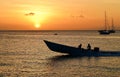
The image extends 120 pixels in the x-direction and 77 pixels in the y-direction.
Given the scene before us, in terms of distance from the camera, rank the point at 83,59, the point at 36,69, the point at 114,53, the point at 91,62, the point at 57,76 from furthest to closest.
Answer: the point at 114,53 < the point at 83,59 < the point at 91,62 < the point at 36,69 < the point at 57,76

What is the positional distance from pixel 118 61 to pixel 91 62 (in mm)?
3650

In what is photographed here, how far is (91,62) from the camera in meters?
42.8

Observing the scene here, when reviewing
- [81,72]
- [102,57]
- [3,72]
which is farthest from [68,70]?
[102,57]

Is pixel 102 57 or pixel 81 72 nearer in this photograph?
pixel 81 72

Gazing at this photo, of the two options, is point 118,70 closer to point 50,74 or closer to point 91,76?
point 91,76

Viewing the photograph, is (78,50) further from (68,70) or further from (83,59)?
(68,70)

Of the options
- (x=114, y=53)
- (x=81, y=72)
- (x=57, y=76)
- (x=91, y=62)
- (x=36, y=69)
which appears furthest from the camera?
(x=114, y=53)

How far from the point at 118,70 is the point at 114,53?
15.0m

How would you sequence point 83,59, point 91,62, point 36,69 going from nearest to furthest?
point 36,69
point 91,62
point 83,59

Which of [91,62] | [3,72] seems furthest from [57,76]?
[91,62]

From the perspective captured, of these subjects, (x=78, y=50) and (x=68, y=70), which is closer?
(x=68, y=70)

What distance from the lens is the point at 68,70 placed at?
34.5 metres

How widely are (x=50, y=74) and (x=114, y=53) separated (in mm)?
20106

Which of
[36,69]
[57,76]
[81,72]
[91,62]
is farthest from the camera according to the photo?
[91,62]
